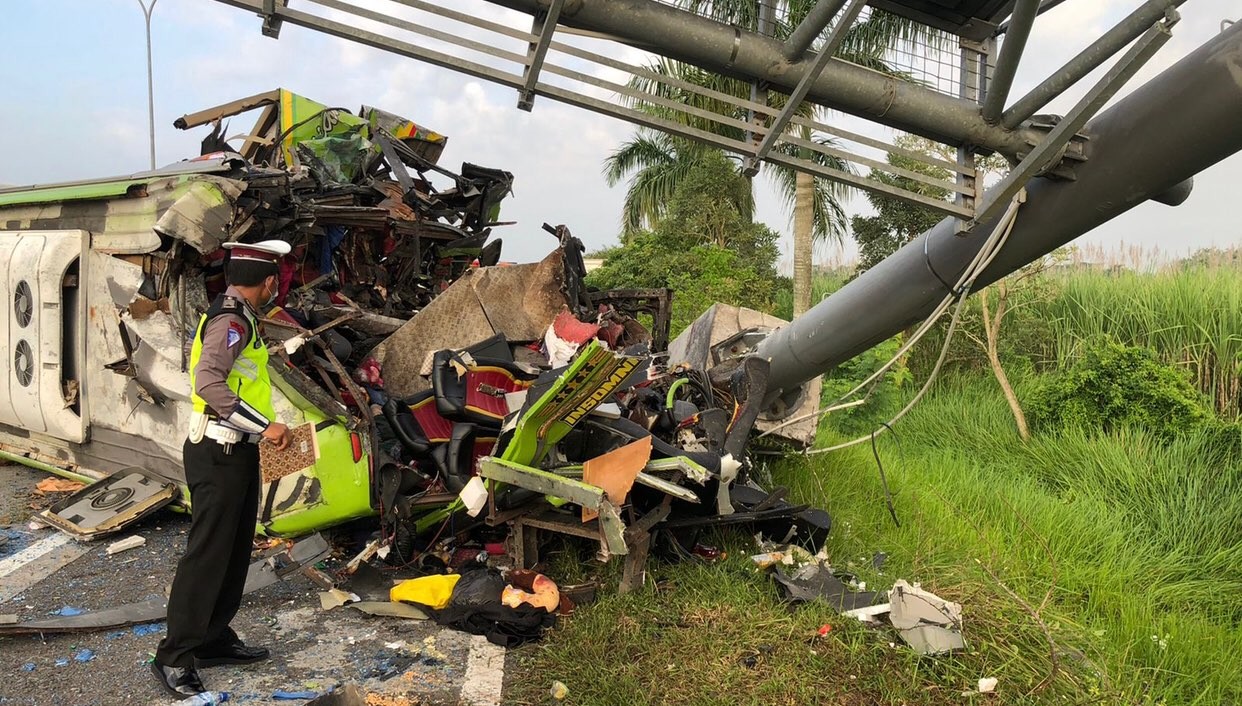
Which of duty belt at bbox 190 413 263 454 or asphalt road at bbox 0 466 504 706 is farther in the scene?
asphalt road at bbox 0 466 504 706

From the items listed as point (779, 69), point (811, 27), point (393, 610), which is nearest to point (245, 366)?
point (393, 610)

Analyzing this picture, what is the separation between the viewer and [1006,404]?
10586 millimetres

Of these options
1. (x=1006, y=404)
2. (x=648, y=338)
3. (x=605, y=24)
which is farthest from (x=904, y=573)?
(x=1006, y=404)

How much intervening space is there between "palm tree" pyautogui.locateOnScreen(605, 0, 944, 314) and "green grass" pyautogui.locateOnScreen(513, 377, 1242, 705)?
2.35 meters

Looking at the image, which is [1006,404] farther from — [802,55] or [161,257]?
[161,257]

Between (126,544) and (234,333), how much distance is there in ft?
8.84

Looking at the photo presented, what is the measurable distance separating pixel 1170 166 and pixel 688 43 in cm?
170

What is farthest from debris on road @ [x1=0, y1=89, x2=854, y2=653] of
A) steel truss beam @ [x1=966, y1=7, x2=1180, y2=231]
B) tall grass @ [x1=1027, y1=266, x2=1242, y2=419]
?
tall grass @ [x1=1027, y1=266, x2=1242, y2=419]

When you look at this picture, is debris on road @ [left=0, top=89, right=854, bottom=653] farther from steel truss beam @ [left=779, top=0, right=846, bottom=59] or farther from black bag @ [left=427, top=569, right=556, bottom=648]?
steel truss beam @ [left=779, top=0, right=846, bottom=59]

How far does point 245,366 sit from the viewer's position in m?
3.81

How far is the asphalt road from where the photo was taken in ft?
12.2

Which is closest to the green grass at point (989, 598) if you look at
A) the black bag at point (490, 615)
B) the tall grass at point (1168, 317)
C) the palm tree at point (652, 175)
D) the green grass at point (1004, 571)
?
the green grass at point (1004, 571)

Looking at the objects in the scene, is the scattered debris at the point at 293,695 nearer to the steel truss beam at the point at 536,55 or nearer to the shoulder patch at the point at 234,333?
the shoulder patch at the point at 234,333

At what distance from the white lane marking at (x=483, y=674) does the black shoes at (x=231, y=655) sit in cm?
100
